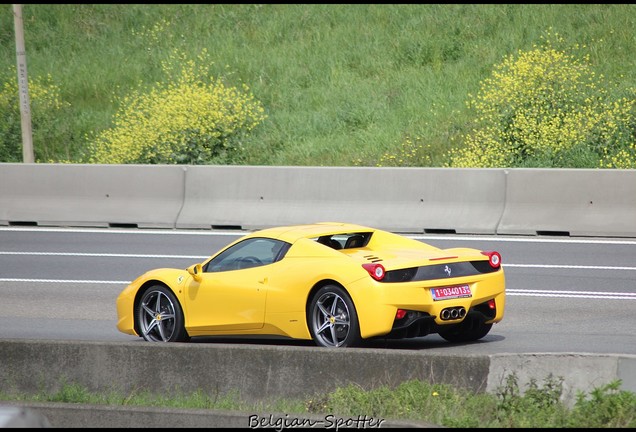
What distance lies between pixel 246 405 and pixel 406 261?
7.04 feet

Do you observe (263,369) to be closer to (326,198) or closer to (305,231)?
(305,231)

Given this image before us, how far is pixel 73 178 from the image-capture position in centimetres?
2048

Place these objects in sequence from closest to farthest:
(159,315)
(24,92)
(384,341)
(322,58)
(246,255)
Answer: (246,255)
(384,341)
(159,315)
(24,92)
(322,58)

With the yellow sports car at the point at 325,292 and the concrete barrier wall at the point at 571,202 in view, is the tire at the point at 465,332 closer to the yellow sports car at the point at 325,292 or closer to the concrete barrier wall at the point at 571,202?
the yellow sports car at the point at 325,292

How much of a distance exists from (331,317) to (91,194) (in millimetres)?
11810

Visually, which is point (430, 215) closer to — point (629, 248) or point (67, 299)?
point (629, 248)

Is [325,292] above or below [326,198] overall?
below

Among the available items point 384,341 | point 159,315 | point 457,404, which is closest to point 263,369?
point 457,404

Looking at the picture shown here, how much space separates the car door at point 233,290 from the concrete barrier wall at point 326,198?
27.0 feet

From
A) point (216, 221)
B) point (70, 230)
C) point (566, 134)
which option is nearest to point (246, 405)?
point (216, 221)

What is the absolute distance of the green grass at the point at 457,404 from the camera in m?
6.84

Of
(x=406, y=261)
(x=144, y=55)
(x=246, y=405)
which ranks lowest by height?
(x=246, y=405)

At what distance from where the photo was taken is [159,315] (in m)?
10.8

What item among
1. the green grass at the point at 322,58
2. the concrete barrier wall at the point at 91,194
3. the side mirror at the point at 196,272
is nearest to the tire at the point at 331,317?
the side mirror at the point at 196,272
